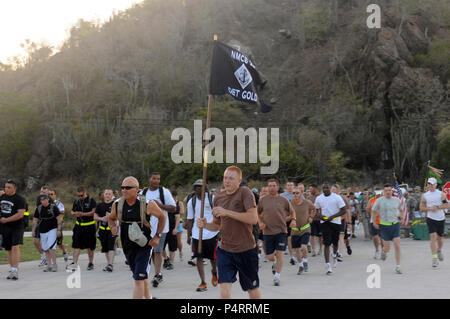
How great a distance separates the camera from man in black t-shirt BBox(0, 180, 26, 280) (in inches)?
412

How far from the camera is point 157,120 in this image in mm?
56281

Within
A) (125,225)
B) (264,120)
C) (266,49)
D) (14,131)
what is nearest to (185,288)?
(125,225)

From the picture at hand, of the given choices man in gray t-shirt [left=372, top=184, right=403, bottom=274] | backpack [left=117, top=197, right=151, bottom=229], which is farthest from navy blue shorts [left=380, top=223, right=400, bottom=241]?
backpack [left=117, top=197, right=151, bottom=229]

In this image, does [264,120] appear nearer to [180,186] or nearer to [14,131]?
[180,186]

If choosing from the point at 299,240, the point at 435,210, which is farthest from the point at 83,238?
the point at 435,210

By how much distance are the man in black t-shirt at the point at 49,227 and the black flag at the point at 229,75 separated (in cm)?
521

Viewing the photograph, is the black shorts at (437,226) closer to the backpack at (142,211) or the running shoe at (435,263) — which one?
the running shoe at (435,263)

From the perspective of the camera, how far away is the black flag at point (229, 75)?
353 inches

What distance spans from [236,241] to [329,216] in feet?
18.2

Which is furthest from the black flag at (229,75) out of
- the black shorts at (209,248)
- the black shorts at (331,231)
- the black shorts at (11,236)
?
the black shorts at (11,236)

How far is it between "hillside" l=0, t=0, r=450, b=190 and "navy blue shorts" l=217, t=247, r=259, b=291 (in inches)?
1518

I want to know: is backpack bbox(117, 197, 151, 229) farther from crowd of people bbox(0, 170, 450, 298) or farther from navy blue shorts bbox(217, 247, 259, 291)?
navy blue shorts bbox(217, 247, 259, 291)
